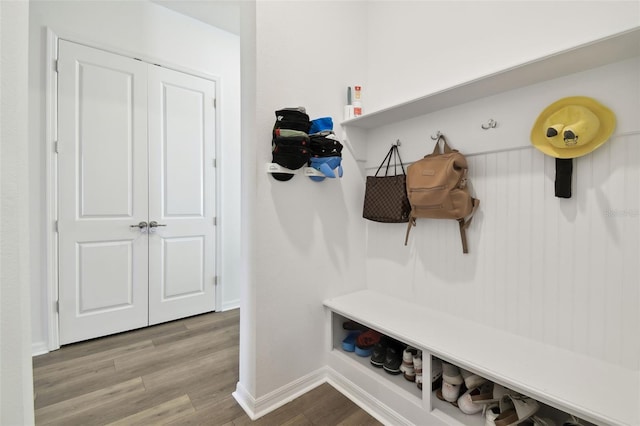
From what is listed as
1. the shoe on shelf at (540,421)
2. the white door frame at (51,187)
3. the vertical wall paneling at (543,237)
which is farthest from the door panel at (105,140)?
the shoe on shelf at (540,421)

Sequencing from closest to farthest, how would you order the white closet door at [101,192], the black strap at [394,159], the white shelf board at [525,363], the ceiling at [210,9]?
the white shelf board at [525,363], the black strap at [394,159], the white closet door at [101,192], the ceiling at [210,9]

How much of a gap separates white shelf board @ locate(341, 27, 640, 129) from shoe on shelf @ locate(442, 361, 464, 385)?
1.34 m

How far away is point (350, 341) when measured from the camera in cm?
182

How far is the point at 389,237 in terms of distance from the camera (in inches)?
74.8

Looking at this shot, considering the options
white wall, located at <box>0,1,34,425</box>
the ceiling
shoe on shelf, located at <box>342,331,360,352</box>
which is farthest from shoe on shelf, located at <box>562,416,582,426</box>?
the ceiling

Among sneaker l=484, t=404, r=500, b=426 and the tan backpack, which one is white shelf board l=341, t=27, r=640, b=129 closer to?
the tan backpack

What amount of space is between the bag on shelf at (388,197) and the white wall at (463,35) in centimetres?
48

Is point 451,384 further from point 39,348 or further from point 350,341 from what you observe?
point 39,348

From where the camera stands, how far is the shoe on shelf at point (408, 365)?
4.86 ft

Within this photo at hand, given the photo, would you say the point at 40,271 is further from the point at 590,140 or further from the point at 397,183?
the point at 590,140

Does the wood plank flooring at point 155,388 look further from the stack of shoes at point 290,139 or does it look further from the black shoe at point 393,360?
the stack of shoes at point 290,139

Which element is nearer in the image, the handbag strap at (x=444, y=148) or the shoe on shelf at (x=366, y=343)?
the handbag strap at (x=444, y=148)

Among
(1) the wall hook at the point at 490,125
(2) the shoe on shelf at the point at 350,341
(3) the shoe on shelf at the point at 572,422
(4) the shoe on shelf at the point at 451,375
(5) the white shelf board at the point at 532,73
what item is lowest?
(2) the shoe on shelf at the point at 350,341

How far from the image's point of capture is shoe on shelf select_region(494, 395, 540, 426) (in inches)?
43.4
